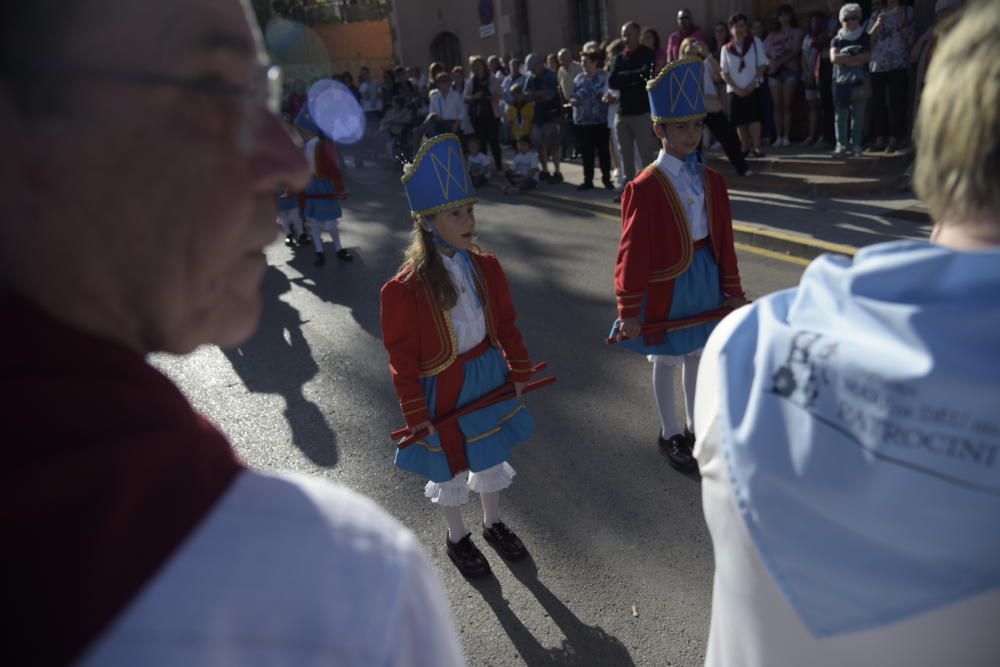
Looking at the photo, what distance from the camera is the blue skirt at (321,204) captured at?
26.2 ft

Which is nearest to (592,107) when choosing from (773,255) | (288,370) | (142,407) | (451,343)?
(773,255)

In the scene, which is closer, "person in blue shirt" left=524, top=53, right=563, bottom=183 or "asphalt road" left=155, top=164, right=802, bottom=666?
"asphalt road" left=155, top=164, right=802, bottom=666

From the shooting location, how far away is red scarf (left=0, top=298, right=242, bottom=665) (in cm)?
48

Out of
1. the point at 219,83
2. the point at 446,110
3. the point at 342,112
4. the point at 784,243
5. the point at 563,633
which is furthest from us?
the point at 342,112

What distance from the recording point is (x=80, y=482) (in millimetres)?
505

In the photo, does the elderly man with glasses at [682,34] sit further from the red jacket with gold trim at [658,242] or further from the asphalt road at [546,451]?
the red jacket with gold trim at [658,242]

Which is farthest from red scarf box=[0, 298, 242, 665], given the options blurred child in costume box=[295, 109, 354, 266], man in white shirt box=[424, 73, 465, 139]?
man in white shirt box=[424, 73, 465, 139]

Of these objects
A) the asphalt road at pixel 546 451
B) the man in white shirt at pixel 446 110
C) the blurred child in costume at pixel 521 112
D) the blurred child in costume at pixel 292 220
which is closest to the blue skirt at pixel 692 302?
the asphalt road at pixel 546 451

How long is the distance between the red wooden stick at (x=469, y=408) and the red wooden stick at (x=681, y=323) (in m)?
0.71

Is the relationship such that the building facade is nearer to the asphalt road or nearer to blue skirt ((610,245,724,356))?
the asphalt road

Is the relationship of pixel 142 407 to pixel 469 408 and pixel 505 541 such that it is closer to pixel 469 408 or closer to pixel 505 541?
pixel 469 408

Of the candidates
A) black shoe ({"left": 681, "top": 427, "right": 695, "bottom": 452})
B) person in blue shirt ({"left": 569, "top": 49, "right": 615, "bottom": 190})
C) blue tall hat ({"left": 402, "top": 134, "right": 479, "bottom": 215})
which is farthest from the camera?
person in blue shirt ({"left": 569, "top": 49, "right": 615, "bottom": 190})

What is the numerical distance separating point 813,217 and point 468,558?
20.2 feet

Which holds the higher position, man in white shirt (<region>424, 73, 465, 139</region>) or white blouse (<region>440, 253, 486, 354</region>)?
man in white shirt (<region>424, 73, 465, 139</region>)
